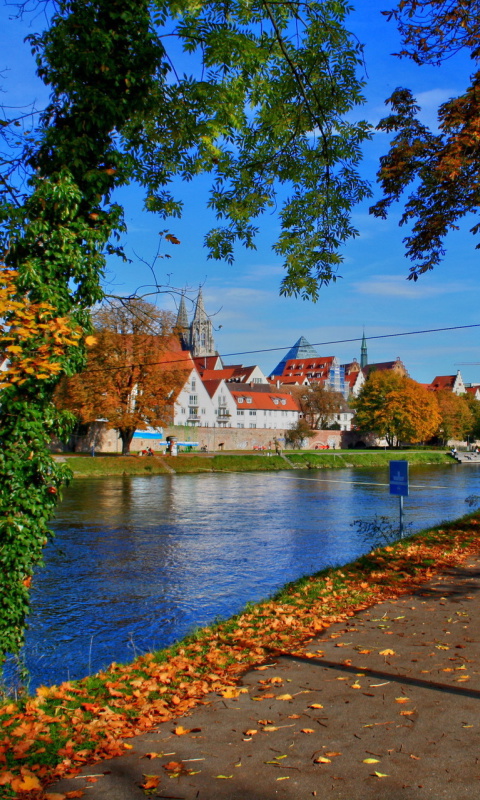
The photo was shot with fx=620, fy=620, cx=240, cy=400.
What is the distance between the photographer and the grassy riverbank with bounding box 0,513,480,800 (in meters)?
4.56

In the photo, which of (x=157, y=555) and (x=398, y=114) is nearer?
(x=398, y=114)

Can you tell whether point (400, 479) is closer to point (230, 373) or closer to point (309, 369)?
point (230, 373)

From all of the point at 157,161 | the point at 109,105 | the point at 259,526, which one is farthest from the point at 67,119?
the point at 259,526

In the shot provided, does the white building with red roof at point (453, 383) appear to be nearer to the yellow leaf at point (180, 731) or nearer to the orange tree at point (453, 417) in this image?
the orange tree at point (453, 417)

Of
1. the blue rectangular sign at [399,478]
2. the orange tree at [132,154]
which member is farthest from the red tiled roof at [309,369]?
the orange tree at [132,154]

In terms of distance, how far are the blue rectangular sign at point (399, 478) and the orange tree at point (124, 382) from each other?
32.5 meters

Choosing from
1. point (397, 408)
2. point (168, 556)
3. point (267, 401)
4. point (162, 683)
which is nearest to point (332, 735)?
point (162, 683)

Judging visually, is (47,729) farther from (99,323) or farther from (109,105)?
(99,323)

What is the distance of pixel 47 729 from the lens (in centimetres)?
511

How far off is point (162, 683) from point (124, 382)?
47.9m

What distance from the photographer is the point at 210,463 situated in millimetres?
56625

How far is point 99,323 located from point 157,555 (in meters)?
36.2

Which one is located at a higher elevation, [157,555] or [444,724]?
[444,724]

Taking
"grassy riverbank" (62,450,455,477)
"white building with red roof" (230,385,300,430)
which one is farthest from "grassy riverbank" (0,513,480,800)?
"white building with red roof" (230,385,300,430)
